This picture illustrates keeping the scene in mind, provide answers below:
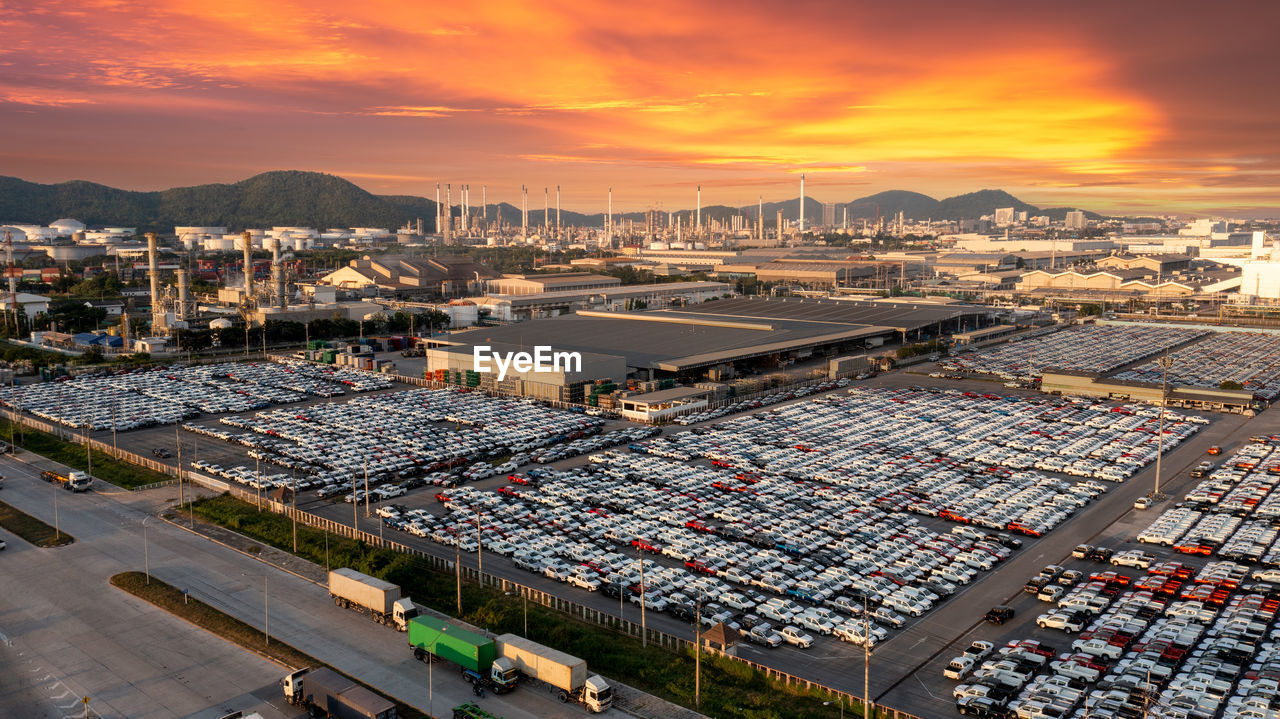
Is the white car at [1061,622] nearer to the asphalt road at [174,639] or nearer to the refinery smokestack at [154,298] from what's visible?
the asphalt road at [174,639]

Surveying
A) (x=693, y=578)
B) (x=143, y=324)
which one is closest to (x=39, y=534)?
(x=693, y=578)

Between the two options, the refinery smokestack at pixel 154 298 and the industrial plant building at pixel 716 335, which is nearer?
the industrial plant building at pixel 716 335

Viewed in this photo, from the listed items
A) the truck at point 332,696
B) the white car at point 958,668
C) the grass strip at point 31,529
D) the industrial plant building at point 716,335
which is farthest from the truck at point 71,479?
the white car at point 958,668

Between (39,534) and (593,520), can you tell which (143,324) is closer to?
(39,534)

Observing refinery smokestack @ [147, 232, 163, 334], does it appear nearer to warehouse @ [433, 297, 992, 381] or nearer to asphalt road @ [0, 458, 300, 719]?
warehouse @ [433, 297, 992, 381]

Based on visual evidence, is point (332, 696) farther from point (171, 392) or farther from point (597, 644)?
point (171, 392)
